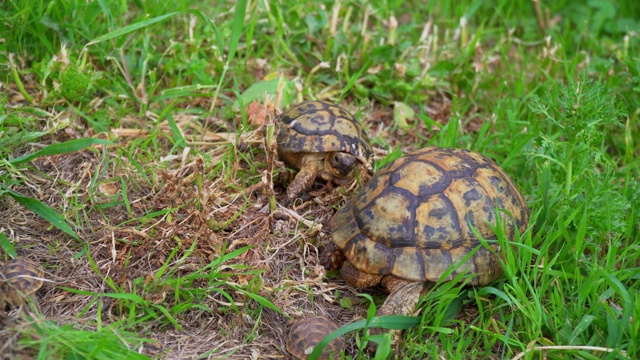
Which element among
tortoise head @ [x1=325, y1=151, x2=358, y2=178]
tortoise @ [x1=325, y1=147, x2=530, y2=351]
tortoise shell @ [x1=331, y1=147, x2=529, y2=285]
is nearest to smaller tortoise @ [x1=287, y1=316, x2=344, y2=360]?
tortoise @ [x1=325, y1=147, x2=530, y2=351]

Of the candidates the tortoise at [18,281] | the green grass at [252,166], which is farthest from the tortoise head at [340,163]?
the tortoise at [18,281]

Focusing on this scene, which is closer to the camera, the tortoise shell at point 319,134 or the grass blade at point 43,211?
the grass blade at point 43,211

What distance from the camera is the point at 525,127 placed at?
15.6ft

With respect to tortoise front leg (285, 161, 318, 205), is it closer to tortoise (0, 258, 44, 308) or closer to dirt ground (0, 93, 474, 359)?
dirt ground (0, 93, 474, 359)

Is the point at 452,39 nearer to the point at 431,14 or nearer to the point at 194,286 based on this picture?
the point at 431,14

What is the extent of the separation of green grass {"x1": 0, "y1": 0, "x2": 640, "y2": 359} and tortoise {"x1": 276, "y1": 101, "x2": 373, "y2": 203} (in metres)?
0.18

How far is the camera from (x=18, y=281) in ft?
9.91

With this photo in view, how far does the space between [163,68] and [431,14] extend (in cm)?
281

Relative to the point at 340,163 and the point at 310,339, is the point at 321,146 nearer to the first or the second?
the point at 340,163

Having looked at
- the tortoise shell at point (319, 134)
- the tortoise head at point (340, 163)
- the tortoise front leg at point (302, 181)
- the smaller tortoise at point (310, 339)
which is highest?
the tortoise shell at point (319, 134)

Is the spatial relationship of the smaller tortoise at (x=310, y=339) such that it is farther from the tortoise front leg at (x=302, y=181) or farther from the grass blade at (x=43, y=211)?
the grass blade at (x=43, y=211)

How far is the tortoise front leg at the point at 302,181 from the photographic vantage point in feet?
13.4

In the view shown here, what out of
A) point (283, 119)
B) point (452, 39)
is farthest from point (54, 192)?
point (452, 39)

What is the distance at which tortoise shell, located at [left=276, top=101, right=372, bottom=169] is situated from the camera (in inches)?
164
